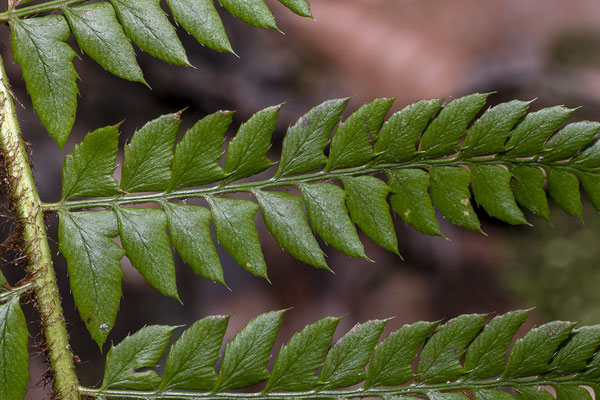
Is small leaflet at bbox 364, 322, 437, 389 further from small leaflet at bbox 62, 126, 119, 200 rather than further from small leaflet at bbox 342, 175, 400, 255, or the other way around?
small leaflet at bbox 62, 126, 119, 200

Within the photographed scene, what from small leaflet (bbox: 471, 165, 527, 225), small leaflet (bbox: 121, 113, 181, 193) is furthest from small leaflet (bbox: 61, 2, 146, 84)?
small leaflet (bbox: 471, 165, 527, 225)

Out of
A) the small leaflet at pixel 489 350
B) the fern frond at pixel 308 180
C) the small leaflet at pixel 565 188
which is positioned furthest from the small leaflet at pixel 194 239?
the small leaflet at pixel 565 188

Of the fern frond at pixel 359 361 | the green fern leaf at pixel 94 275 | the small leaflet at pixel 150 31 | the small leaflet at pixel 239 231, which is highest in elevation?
the small leaflet at pixel 150 31

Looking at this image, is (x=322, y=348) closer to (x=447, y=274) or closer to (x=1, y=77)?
(x=1, y=77)

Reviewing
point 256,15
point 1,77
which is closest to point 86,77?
point 1,77

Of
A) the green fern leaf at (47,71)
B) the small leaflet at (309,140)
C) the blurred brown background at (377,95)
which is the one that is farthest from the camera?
the blurred brown background at (377,95)

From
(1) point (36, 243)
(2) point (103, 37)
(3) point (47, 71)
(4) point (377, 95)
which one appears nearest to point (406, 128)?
(2) point (103, 37)

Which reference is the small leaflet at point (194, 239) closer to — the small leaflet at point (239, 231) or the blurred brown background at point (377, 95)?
the small leaflet at point (239, 231)
